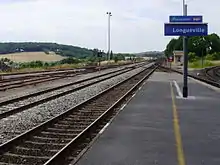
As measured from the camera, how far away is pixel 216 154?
9.34 m

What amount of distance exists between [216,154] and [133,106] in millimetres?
10482

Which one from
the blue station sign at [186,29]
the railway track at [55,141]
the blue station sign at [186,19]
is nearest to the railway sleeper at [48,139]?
the railway track at [55,141]

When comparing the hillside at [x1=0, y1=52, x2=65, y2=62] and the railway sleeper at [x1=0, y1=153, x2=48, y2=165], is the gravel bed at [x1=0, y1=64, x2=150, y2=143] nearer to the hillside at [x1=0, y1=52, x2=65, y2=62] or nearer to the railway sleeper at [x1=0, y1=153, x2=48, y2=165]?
the railway sleeper at [x1=0, y1=153, x2=48, y2=165]

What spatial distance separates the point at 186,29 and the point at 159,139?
495 inches

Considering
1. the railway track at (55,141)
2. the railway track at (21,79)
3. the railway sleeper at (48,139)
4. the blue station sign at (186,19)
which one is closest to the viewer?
the railway track at (55,141)

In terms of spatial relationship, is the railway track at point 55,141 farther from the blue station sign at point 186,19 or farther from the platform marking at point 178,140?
the blue station sign at point 186,19

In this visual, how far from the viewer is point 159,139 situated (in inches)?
441

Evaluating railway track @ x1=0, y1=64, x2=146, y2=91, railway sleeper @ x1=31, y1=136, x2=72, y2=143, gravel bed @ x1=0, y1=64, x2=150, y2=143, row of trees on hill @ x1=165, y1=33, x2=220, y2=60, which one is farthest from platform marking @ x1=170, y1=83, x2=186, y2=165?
row of trees on hill @ x1=165, y1=33, x2=220, y2=60

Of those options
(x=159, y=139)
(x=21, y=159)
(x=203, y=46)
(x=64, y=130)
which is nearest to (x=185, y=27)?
(x=64, y=130)

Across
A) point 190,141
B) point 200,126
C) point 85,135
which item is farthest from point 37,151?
point 200,126

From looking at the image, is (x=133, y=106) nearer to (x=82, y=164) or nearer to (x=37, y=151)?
(x=37, y=151)

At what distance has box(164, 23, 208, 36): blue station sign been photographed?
2281 centimetres

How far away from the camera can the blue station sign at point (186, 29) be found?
898 inches

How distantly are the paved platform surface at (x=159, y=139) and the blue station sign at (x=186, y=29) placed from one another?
5683 millimetres
